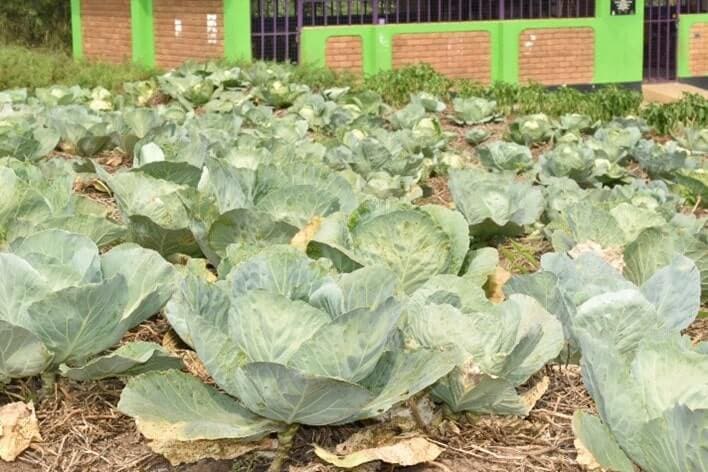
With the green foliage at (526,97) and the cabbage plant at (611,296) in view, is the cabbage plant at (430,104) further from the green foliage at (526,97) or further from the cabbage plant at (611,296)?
the cabbage plant at (611,296)

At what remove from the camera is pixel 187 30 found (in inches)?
886

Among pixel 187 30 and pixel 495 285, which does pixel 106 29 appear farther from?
pixel 495 285

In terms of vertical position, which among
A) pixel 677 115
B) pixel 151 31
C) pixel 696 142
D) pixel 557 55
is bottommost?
pixel 696 142

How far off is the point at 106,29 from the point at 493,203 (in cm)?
2079

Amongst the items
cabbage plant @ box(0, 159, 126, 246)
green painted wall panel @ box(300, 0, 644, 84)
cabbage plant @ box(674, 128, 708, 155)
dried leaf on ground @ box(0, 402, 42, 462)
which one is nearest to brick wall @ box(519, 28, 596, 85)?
green painted wall panel @ box(300, 0, 644, 84)

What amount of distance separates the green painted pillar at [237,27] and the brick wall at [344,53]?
5.11 ft

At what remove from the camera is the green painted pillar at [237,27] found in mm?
21047

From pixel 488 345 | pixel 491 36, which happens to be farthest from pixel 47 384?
pixel 491 36

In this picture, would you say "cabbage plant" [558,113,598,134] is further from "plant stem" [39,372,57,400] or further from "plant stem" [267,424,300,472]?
"plant stem" [267,424,300,472]

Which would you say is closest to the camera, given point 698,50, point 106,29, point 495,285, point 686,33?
point 495,285

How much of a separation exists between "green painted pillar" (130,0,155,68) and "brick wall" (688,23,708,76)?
10.9 metres

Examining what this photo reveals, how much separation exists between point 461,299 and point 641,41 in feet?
75.1

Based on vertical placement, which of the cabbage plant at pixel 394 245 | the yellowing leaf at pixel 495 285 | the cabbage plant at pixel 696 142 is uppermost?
the cabbage plant at pixel 394 245

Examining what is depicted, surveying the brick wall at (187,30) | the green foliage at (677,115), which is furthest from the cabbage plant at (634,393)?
the brick wall at (187,30)
